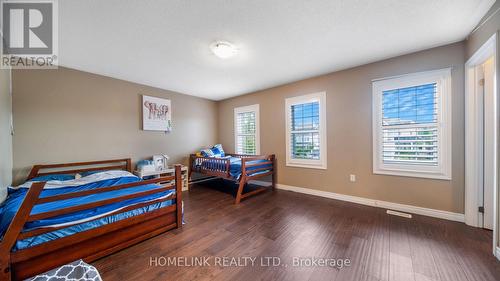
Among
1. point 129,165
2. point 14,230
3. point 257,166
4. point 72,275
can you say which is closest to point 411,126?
point 257,166

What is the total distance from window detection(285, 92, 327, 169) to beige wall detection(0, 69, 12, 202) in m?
3.99

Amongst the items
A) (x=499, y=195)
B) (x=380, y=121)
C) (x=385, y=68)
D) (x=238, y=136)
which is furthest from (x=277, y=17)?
(x=238, y=136)

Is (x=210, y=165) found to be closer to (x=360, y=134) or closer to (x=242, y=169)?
(x=242, y=169)

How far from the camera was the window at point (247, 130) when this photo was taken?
439 cm

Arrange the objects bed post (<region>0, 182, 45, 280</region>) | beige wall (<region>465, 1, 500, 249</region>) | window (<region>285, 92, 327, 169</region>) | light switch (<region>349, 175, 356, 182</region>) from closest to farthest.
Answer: bed post (<region>0, 182, 45, 280</region>)
beige wall (<region>465, 1, 500, 249</region>)
light switch (<region>349, 175, 356, 182</region>)
window (<region>285, 92, 327, 169</region>)

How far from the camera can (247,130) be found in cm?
464

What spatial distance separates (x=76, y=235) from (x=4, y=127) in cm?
173

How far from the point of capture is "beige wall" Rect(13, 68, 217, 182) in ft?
8.31

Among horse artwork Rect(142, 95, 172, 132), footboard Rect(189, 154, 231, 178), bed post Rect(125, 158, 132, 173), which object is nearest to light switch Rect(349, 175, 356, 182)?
footboard Rect(189, 154, 231, 178)

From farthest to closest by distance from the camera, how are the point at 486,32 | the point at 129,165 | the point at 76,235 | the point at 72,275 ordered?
the point at 129,165
the point at 486,32
the point at 76,235
the point at 72,275

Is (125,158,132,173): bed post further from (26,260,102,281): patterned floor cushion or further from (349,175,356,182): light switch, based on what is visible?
(349,175,356,182): light switch

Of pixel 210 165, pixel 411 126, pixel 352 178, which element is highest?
pixel 411 126

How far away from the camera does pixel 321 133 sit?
11.0 feet

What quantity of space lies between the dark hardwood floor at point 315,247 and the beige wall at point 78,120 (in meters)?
2.04
